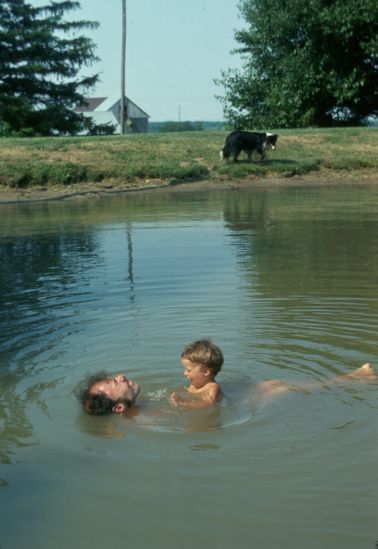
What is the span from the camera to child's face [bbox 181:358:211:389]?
639 cm

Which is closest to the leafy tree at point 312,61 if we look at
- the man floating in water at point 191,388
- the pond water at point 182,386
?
the pond water at point 182,386

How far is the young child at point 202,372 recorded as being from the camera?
20.8ft

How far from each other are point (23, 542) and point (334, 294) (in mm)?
5852

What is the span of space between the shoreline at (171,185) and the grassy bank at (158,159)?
21 centimetres

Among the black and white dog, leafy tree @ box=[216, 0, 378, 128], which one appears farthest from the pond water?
leafy tree @ box=[216, 0, 378, 128]

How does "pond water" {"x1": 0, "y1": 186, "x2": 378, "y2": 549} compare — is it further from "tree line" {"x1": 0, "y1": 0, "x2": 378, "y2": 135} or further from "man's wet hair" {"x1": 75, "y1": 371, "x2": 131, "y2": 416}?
"tree line" {"x1": 0, "y1": 0, "x2": 378, "y2": 135}

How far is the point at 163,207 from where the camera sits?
18594 millimetres

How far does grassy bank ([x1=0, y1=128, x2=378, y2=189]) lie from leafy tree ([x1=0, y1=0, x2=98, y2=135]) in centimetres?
1934

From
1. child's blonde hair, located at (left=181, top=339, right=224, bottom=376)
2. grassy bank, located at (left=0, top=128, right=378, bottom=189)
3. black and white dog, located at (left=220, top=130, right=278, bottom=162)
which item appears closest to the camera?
child's blonde hair, located at (left=181, top=339, right=224, bottom=376)

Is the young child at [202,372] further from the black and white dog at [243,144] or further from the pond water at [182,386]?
the black and white dog at [243,144]

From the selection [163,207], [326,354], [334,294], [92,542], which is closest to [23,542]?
[92,542]

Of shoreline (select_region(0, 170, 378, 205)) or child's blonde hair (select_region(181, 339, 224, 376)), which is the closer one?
child's blonde hair (select_region(181, 339, 224, 376))

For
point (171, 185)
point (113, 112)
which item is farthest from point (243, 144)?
point (113, 112)

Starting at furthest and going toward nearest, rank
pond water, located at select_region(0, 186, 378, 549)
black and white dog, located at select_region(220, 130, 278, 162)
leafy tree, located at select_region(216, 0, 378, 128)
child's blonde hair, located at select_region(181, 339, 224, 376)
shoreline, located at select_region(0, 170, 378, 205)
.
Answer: leafy tree, located at select_region(216, 0, 378, 128), black and white dog, located at select_region(220, 130, 278, 162), shoreline, located at select_region(0, 170, 378, 205), child's blonde hair, located at select_region(181, 339, 224, 376), pond water, located at select_region(0, 186, 378, 549)
